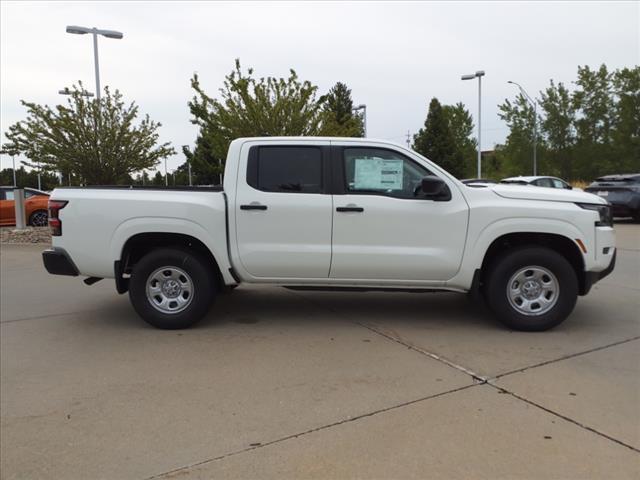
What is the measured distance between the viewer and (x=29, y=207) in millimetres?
16234

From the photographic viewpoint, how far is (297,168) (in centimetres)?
539

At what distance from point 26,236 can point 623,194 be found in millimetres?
16549

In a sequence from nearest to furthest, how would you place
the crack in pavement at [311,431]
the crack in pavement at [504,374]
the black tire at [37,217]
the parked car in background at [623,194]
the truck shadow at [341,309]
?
the crack in pavement at [311,431] → the crack in pavement at [504,374] → the truck shadow at [341,309] → the parked car in background at [623,194] → the black tire at [37,217]

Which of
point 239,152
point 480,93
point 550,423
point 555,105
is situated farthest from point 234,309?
point 555,105

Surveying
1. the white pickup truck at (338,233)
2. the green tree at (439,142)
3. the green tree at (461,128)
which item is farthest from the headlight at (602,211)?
the green tree at (461,128)

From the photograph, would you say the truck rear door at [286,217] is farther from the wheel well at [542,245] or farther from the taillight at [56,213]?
the taillight at [56,213]

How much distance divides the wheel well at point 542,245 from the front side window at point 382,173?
0.98 m

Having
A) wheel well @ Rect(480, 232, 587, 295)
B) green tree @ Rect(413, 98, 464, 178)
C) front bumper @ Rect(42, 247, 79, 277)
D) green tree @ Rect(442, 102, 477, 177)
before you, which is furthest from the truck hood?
green tree @ Rect(442, 102, 477, 177)

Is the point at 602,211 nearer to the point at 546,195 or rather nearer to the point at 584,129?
the point at 546,195

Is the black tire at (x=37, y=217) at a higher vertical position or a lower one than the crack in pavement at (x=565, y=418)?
higher

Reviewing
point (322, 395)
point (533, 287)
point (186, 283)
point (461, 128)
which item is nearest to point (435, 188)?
point (533, 287)

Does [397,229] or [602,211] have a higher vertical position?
[602,211]

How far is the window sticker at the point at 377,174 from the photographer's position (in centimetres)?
529

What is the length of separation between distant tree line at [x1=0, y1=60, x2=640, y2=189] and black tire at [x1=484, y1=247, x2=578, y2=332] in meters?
11.6
